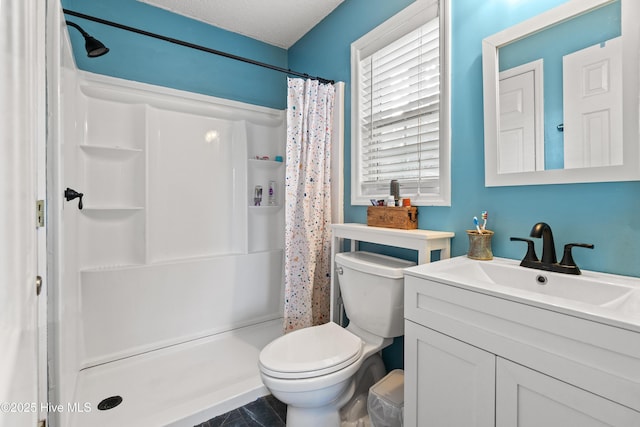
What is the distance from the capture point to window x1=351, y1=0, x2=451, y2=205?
1.49 metres

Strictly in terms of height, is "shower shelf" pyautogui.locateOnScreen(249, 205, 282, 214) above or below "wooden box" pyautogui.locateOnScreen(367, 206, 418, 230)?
above

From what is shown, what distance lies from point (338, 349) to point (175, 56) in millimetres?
2376

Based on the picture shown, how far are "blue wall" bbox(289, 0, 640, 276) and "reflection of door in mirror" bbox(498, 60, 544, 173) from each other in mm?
93

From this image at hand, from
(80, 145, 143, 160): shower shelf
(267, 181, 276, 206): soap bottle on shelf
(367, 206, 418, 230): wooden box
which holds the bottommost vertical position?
(367, 206, 418, 230): wooden box

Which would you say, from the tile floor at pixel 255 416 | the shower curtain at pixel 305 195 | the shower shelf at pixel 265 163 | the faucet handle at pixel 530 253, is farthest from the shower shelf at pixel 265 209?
the faucet handle at pixel 530 253

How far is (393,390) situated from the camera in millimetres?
1348

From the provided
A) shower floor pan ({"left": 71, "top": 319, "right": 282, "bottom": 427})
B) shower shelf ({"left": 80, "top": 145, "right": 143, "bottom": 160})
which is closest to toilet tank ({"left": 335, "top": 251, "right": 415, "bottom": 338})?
shower floor pan ({"left": 71, "top": 319, "right": 282, "bottom": 427})

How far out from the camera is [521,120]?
3.85 feet

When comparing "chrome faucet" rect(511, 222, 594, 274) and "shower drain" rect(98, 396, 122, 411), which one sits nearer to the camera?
"chrome faucet" rect(511, 222, 594, 274)

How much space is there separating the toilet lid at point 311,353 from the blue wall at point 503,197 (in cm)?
71

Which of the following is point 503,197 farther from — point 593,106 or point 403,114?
point 403,114

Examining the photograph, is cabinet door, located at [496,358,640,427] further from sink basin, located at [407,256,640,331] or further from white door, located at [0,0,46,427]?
white door, located at [0,0,46,427]

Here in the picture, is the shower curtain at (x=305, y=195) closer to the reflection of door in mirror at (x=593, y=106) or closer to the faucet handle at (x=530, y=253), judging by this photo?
the faucet handle at (x=530, y=253)

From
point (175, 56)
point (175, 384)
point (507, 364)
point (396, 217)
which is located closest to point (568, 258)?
point (507, 364)
